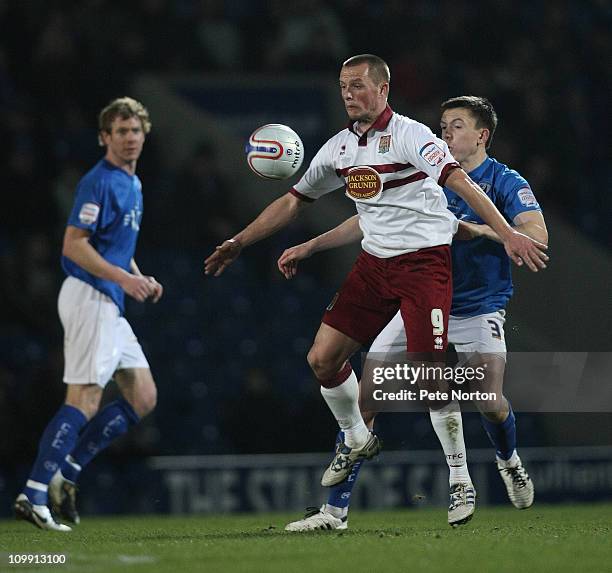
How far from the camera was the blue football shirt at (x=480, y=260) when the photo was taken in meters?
6.63

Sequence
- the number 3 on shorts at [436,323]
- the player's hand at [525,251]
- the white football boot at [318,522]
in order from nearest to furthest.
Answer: the player's hand at [525,251] → the number 3 on shorts at [436,323] → the white football boot at [318,522]

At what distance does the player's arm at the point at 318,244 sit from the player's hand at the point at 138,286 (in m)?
0.69

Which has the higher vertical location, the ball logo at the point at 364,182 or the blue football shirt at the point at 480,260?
the ball logo at the point at 364,182

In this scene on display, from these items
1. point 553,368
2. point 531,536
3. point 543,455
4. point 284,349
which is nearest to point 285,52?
point 284,349

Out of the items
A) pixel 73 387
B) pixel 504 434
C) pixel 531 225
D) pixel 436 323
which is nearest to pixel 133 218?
pixel 73 387

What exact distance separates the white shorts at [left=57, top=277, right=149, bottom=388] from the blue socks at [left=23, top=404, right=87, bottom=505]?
241 millimetres

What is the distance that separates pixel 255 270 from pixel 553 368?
9.66ft

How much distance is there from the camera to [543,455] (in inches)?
383

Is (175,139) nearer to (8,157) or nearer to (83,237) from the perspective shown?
(8,157)

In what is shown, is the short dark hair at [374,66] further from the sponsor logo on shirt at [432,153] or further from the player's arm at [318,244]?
the player's arm at [318,244]

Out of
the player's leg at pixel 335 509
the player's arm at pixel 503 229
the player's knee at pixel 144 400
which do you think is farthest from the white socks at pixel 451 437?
the player's knee at pixel 144 400

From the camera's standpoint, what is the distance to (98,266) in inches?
258

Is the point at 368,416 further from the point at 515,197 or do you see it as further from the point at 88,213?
the point at 88,213

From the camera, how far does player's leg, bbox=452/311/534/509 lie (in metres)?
6.62
